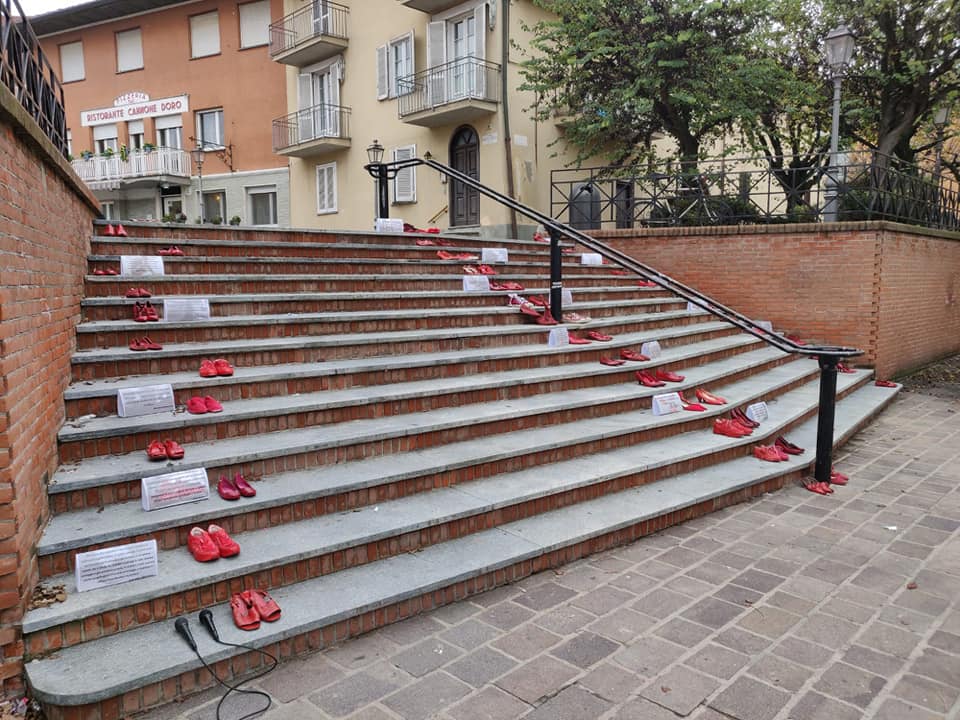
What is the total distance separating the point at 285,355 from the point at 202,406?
1047mm

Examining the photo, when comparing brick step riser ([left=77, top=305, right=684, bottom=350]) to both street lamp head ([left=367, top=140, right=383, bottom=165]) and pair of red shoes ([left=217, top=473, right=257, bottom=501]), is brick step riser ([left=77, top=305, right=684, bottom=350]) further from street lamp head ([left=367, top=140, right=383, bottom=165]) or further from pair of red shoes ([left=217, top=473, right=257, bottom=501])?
street lamp head ([left=367, top=140, right=383, bottom=165])

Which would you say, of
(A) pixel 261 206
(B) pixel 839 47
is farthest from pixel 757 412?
(A) pixel 261 206

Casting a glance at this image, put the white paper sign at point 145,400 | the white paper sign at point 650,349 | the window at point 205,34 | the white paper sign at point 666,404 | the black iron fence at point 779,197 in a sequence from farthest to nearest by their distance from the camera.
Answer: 1. the window at point 205,34
2. the black iron fence at point 779,197
3. the white paper sign at point 650,349
4. the white paper sign at point 666,404
5. the white paper sign at point 145,400

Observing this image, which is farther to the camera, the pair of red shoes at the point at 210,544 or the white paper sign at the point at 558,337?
the white paper sign at the point at 558,337

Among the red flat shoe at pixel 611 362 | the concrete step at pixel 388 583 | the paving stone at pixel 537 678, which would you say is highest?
the red flat shoe at pixel 611 362

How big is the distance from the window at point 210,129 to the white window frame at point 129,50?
10.2ft

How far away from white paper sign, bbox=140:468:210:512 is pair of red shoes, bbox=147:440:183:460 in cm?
20

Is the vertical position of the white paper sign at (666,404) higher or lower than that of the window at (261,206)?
lower

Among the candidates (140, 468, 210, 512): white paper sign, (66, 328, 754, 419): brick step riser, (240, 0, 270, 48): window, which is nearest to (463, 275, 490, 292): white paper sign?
(66, 328, 754, 419): brick step riser

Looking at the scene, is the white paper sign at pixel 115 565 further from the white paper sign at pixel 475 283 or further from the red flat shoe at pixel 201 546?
the white paper sign at pixel 475 283

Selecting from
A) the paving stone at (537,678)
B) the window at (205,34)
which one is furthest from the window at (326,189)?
the paving stone at (537,678)

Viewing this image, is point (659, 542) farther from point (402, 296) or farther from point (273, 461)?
point (402, 296)

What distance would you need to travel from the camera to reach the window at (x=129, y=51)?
22906 mm

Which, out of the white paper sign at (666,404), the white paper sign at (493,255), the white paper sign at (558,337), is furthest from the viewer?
the white paper sign at (493,255)
